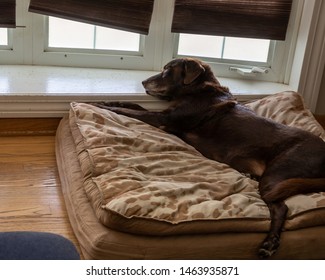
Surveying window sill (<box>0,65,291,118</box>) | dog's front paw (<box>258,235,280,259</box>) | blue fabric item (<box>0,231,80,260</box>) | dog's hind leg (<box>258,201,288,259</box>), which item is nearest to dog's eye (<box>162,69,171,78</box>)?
window sill (<box>0,65,291,118</box>)

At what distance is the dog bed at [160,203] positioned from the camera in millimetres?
1675

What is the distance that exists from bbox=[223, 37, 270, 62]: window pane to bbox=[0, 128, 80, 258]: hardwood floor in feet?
3.60

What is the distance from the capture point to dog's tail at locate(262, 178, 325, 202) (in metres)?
1.89

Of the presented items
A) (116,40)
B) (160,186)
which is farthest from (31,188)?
(116,40)

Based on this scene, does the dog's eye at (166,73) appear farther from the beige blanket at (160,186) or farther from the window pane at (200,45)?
the window pane at (200,45)

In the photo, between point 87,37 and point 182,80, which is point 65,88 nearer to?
point 87,37

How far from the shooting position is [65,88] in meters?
2.51

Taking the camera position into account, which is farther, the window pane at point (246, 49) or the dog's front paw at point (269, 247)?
the window pane at point (246, 49)

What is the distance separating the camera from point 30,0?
2.56m

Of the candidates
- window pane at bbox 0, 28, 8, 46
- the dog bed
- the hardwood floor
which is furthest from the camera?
window pane at bbox 0, 28, 8, 46

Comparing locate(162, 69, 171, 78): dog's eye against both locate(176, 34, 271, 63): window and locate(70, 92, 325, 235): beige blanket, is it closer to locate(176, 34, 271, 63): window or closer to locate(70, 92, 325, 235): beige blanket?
locate(70, 92, 325, 235): beige blanket

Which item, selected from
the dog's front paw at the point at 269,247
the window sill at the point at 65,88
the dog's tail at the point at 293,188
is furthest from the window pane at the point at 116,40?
the dog's front paw at the point at 269,247

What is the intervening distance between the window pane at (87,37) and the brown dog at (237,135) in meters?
0.43
